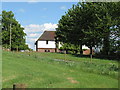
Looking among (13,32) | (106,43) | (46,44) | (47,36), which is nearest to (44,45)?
(46,44)

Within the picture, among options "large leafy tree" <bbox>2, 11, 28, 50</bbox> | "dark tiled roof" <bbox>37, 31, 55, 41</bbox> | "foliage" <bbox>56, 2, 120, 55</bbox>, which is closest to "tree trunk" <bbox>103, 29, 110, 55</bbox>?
"foliage" <bbox>56, 2, 120, 55</bbox>

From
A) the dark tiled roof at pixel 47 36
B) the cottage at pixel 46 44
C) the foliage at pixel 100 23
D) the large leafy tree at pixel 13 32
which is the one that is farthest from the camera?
the dark tiled roof at pixel 47 36

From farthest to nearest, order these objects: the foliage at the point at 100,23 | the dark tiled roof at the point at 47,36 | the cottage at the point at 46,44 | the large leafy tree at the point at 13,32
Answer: the dark tiled roof at the point at 47,36, the cottage at the point at 46,44, the large leafy tree at the point at 13,32, the foliage at the point at 100,23

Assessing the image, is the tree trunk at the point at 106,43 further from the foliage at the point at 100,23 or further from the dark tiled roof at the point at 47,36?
the dark tiled roof at the point at 47,36

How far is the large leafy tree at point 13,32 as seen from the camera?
67819mm

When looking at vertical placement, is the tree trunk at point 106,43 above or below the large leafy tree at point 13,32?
below

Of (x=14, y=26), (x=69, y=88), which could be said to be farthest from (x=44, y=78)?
(x=14, y=26)

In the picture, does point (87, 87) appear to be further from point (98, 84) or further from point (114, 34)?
point (114, 34)

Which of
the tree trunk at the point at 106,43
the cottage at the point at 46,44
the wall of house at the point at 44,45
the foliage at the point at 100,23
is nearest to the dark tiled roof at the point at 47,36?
the cottage at the point at 46,44

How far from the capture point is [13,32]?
2687 inches

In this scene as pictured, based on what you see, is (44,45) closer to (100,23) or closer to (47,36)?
(47,36)

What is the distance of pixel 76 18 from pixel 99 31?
29.3 ft

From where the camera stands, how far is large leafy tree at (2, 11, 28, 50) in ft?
223

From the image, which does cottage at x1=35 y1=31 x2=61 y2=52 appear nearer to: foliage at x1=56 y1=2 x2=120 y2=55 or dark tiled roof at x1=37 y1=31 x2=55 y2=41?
dark tiled roof at x1=37 y1=31 x2=55 y2=41
